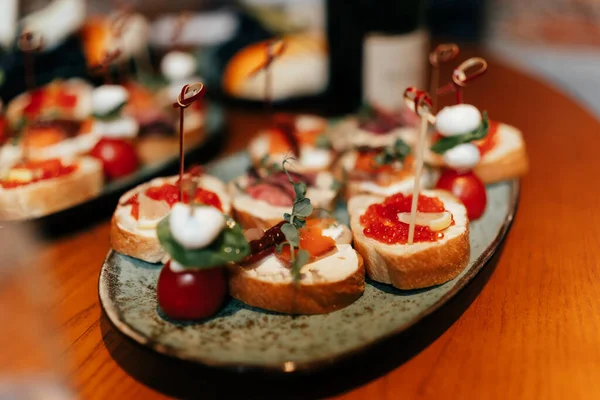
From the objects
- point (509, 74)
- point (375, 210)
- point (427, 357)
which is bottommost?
point (509, 74)

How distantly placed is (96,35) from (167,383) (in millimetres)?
2783

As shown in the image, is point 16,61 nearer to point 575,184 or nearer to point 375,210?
point 375,210

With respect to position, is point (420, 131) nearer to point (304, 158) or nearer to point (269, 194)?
point (269, 194)

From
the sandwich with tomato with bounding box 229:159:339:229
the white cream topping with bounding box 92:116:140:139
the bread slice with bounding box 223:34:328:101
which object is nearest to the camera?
the sandwich with tomato with bounding box 229:159:339:229

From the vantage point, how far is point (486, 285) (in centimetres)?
167

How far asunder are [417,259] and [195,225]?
0.58 m

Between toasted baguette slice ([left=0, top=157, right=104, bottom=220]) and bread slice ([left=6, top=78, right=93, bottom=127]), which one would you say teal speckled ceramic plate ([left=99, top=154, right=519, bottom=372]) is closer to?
toasted baguette slice ([left=0, top=157, right=104, bottom=220])

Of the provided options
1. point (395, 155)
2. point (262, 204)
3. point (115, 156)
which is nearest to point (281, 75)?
point (115, 156)

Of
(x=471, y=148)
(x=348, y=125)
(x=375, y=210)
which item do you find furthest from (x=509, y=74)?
(x=375, y=210)

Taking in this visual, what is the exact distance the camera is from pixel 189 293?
4.63 feet

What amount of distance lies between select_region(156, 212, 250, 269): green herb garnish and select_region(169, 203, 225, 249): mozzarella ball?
2cm

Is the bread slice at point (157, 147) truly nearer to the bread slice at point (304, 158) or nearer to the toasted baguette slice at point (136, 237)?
the bread slice at point (304, 158)

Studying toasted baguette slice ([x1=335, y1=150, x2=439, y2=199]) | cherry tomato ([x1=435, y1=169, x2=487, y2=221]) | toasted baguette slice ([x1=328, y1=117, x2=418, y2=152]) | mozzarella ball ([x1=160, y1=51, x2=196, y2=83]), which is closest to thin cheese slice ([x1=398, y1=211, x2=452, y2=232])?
cherry tomato ([x1=435, y1=169, x2=487, y2=221])

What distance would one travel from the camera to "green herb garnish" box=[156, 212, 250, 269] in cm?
135
